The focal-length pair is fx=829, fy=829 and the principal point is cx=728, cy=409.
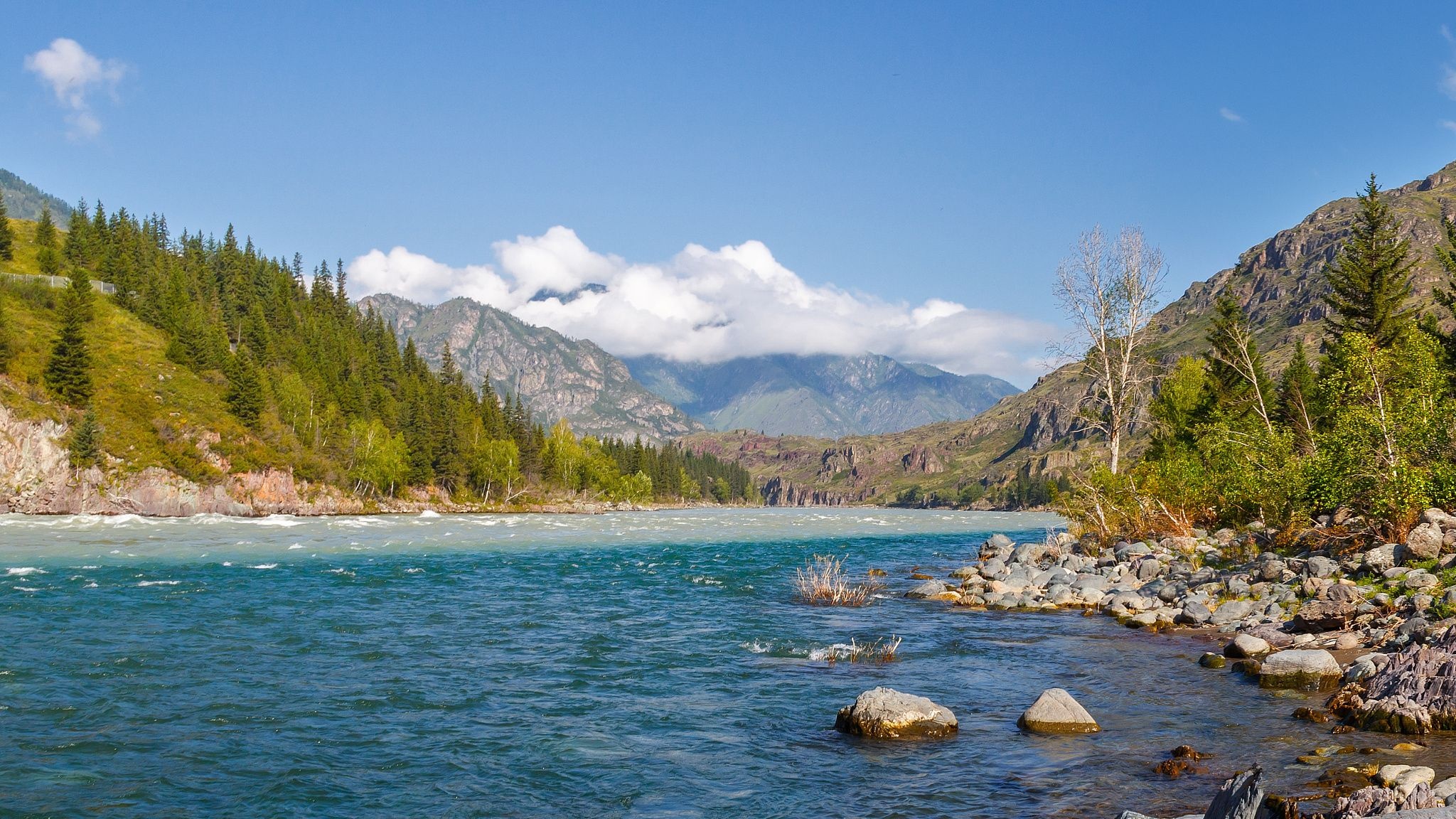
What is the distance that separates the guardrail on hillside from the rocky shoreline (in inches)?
5241

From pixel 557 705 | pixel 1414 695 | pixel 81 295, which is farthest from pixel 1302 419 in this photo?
pixel 81 295

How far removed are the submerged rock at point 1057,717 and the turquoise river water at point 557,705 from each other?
1.13ft

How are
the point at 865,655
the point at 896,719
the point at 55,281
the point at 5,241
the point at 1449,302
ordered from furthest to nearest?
the point at 5,241 < the point at 55,281 < the point at 1449,302 < the point at 865,655 < the point at 896,719

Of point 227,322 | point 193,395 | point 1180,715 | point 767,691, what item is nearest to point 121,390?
point 193,395

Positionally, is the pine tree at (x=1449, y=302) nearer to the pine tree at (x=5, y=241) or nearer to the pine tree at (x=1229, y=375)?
the pine tree at (x=1229, y=375)

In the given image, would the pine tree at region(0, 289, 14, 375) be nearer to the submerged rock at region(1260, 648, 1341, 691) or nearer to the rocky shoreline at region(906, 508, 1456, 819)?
the rocky shoreline at region(906, 508, 1456, 819)

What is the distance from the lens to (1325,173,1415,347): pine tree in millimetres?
52219

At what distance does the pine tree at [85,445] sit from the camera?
8775cm

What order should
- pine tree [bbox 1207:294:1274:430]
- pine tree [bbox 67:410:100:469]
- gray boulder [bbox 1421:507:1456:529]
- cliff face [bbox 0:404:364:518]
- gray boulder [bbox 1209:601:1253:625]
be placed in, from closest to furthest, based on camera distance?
gray boulder [bbox 1421:507:1456:529]
gray boulder [bbox 1209:601:1253:625]
pine tree [bbox 1207:294:1274:430]
cliff face [bbox 0:404:364:518]
pine tree [bbox 67:410:100:469]

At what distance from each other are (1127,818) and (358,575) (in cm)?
3663

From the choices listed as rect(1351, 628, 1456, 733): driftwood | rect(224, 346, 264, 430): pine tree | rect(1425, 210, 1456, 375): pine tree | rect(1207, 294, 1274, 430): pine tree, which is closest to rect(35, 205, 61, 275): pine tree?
rect(224, 346, 264, 430): pine tree

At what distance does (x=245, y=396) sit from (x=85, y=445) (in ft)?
88.1

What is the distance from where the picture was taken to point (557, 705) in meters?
16.6

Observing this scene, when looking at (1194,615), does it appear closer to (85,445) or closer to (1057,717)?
(1057,717)
